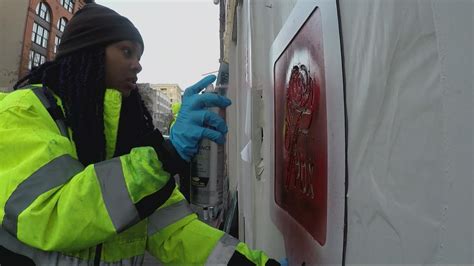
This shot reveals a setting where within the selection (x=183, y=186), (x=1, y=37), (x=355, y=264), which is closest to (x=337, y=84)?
(x=355, y=264)

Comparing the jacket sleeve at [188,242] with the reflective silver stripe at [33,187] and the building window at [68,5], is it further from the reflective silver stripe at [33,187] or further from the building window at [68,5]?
the building window at [68,5]

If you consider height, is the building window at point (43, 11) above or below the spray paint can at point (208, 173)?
above

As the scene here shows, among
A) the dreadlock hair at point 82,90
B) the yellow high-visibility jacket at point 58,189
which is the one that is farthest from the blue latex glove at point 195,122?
the dreadlock hair at point 82,90

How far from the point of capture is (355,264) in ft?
2.56

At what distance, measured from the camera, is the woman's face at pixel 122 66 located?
1.57 meters

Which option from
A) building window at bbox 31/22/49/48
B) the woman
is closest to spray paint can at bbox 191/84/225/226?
the woman

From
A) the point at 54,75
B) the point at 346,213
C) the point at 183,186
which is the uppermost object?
the point at 54,75

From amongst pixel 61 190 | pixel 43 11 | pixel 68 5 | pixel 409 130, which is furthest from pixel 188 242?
pixel 68 5

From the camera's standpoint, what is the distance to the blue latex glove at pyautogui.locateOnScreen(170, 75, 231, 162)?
4.33 ft

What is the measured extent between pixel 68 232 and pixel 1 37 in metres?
11.1

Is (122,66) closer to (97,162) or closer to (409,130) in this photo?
(97,162)

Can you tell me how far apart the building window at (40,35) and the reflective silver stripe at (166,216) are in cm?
2783

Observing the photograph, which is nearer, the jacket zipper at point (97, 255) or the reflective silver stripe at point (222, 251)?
the jacket zipper at point (97, 255)

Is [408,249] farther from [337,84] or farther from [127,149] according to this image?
[127,149]
